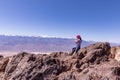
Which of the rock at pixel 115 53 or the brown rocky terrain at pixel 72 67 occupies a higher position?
the rock at pixel 115 53

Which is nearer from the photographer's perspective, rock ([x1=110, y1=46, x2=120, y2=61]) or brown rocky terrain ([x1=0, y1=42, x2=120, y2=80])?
brown rocky terrain ([x1=0, y1=42, x2=120, y2=80])

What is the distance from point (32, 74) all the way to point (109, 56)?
4952 millimetres

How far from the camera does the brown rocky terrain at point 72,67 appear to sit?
36.6 feet

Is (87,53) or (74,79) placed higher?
(87,53)

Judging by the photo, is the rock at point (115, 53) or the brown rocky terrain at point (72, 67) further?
the rock at point (115, 53)

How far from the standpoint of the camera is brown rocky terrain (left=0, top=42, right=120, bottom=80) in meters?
11.2

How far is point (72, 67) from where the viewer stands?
41.7ft

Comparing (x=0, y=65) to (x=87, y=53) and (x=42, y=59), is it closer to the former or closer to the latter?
(x=42, y=59)

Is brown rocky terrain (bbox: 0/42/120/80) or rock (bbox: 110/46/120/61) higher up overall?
rock (bbox: 110/46/120/61)

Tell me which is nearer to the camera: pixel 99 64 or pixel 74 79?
pixel 74 79

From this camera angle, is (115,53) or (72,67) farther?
(115,53)

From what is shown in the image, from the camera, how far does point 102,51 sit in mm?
13570

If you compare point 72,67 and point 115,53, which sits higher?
point 115,53

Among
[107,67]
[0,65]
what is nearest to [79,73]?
[107,67]
